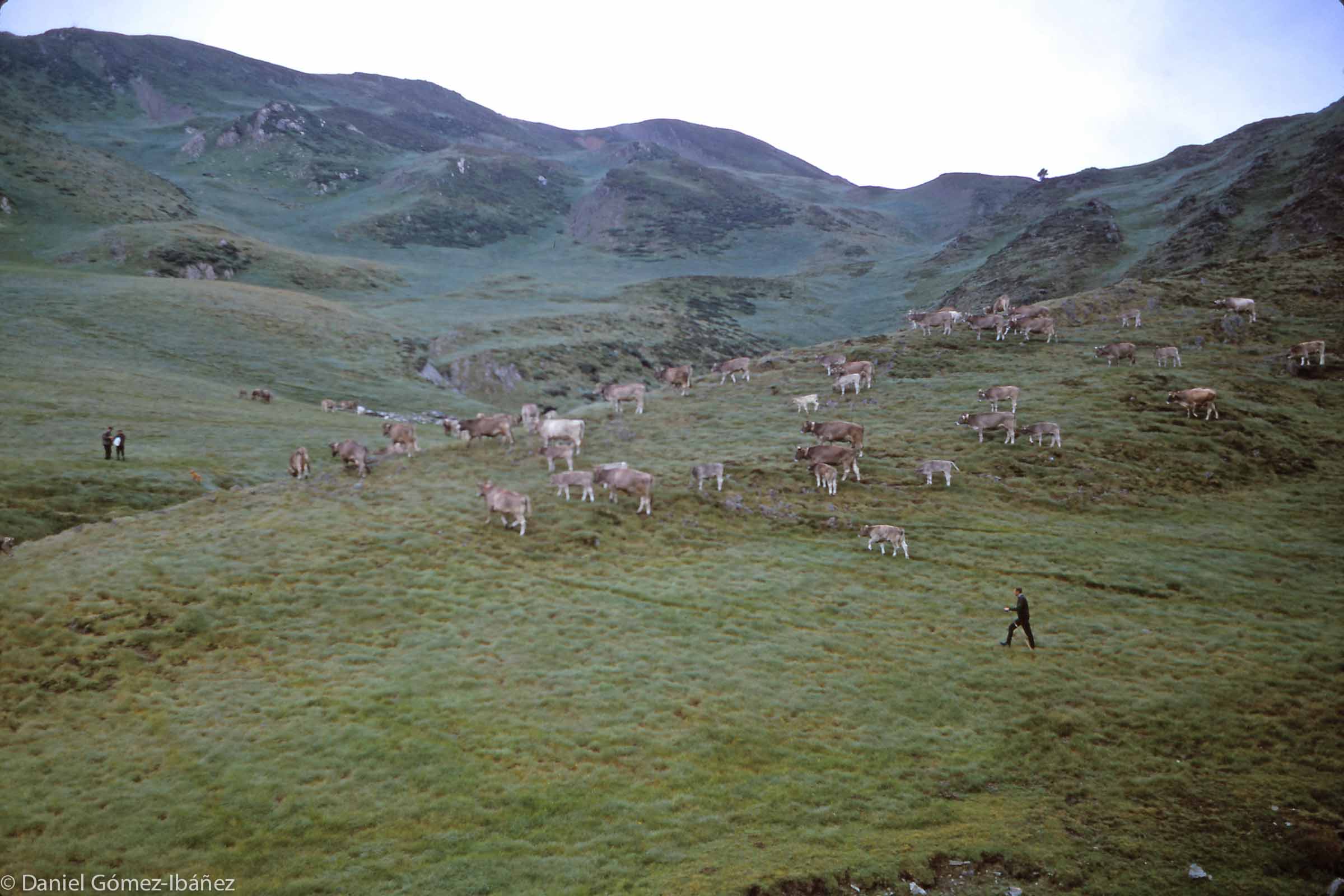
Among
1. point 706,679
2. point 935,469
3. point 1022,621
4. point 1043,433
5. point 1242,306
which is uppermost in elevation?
point 1242,306

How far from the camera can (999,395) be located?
43.2 m

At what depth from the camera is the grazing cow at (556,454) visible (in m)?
35.9

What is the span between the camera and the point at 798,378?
174 feet

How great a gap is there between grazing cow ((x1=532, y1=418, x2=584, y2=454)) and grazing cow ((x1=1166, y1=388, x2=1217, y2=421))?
33286mm

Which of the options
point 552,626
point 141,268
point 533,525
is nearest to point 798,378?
point 533,525

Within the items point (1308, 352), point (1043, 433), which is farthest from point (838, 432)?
point (1308, 352)

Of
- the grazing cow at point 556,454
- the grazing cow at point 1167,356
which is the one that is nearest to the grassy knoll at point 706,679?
the grazing cow at point 556,454

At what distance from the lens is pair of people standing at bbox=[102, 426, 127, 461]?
3872cm

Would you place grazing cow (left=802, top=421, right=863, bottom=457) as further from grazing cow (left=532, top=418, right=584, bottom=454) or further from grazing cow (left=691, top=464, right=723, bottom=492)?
grazing cow (left=532, top=418, right=584, bottom=454)

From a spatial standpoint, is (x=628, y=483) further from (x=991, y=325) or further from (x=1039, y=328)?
(x=1039, y=328)

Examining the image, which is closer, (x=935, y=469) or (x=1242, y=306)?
(x=935, y=469)

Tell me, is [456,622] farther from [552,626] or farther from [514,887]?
[514,887]

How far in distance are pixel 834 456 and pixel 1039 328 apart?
3044cm

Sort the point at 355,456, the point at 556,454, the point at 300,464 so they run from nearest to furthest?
the point at 300,464, the point at 355,456, the point at 556,454
